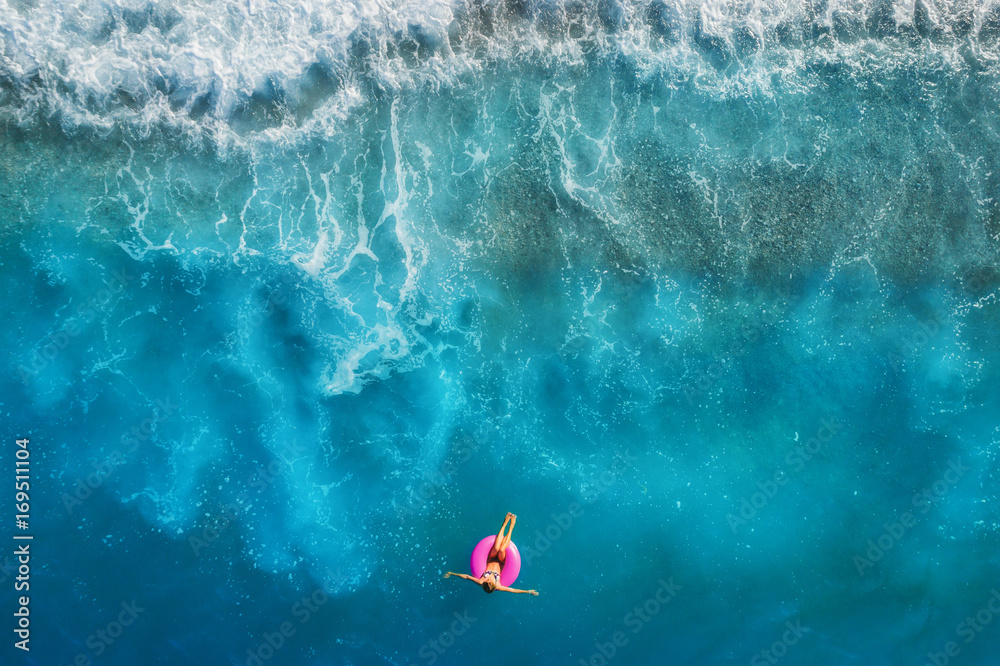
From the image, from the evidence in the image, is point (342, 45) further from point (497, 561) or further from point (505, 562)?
point (505, 562)

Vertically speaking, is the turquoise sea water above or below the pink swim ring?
above

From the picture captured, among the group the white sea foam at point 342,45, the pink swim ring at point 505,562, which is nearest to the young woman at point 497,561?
the pink swim ring at point 505,562

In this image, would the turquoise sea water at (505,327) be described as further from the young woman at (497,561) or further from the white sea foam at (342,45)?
the young woman at (497,561)

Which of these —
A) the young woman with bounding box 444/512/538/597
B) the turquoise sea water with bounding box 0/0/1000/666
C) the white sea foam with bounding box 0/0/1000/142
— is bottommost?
the young woman with bounding box 444/512/538/597

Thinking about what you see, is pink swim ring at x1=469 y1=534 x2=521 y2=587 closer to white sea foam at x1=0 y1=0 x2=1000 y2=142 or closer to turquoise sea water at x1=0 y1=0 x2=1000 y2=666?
turquoise sea water at x1=0 y1=0 x2=1000 y2=666

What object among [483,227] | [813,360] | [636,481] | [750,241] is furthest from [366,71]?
[813,360]

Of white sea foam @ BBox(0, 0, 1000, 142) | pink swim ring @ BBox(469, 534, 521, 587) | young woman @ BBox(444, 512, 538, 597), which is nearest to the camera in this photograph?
young woman @ BBox(444, 512, 538, 597)

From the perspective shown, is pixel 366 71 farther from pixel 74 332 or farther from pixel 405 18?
pixel 74 332

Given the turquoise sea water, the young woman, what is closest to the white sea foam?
the turquoise sea water

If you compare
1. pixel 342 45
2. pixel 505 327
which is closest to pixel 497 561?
pixel 505 327
